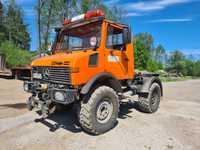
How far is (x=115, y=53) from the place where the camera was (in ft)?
19.3

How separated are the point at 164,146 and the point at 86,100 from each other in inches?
74.1

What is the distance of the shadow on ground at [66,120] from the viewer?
18.9 feet

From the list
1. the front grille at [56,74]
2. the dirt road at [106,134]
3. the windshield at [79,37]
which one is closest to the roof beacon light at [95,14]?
the windshield at [79,37]

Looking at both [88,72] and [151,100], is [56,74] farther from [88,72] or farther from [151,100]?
[151,100]

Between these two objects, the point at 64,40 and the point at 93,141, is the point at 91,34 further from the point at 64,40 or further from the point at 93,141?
the point at 93,141

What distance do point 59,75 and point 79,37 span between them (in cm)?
138

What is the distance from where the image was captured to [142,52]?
32.9 meters

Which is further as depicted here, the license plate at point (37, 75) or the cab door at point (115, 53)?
the license plate at point (37, 75)

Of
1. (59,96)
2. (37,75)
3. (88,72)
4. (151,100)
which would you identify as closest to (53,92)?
(59,96)

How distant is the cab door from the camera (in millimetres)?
5652

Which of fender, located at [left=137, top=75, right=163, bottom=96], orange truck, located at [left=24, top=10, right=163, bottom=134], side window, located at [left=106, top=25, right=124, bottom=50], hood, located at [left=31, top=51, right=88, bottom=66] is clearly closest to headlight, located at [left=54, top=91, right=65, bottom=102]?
orange truck, located at [left=24, top=10, right=163, bottom=134]

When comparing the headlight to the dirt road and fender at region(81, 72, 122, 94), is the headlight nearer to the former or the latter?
fender at region(81, 72, 122, 94)

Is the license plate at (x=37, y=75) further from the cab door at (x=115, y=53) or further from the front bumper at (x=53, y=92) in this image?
the cab door at (x=115, y=53)

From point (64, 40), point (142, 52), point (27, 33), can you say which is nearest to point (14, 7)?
point (27, 33)
